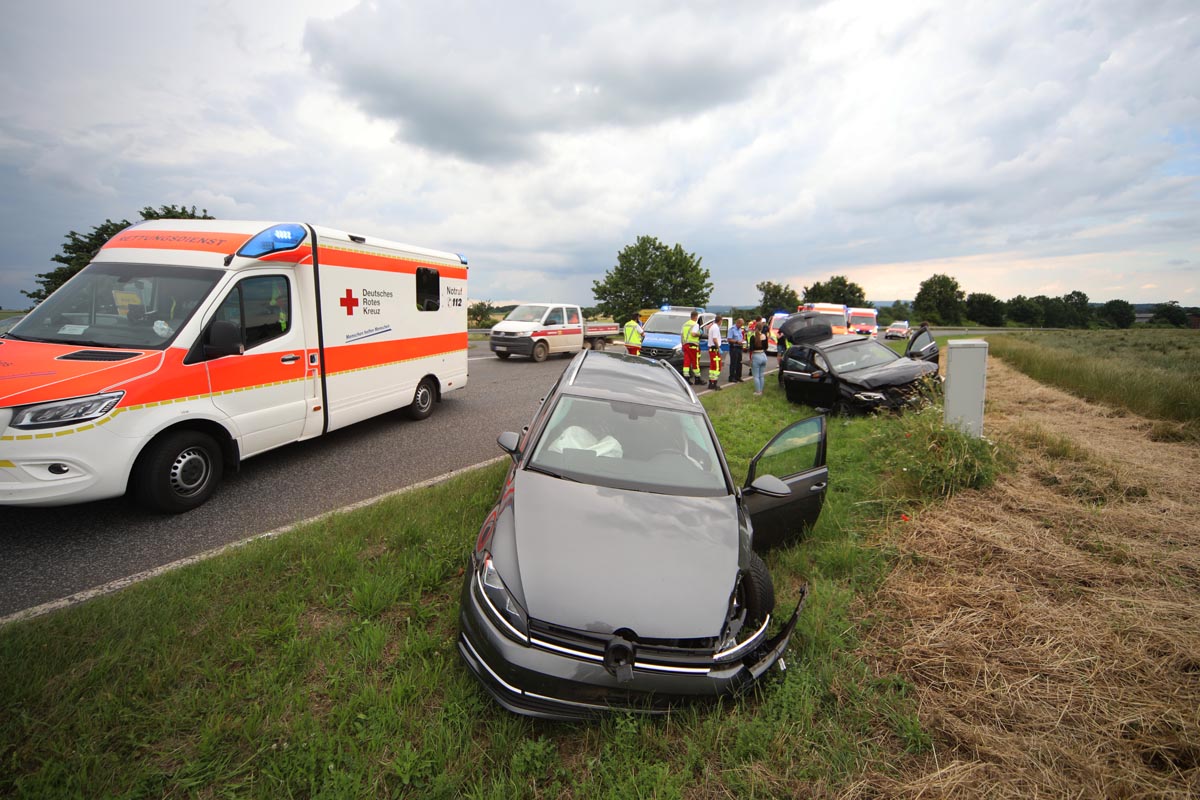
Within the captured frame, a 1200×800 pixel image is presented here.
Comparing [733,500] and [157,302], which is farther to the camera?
[157,302]

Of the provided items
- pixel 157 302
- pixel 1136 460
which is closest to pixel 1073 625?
pixel 1136 460

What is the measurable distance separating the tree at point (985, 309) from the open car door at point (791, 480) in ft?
374

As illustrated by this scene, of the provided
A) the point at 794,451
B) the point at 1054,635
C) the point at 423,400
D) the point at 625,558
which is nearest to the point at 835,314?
the point at 423,400

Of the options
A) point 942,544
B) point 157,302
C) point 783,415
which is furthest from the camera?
point 783,415

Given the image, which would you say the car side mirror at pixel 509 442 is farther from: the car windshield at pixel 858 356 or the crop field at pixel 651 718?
the car windshield at pixel 858 356

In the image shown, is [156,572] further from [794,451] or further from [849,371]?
[849,371]

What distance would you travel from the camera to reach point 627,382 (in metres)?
4.41

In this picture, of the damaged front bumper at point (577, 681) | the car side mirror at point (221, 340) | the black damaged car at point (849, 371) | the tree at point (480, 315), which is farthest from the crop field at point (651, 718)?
the tree at point (480, 315)

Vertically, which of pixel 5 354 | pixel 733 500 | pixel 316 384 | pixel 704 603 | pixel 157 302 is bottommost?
pixel 704 603

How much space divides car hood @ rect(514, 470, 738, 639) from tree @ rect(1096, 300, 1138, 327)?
10623cm

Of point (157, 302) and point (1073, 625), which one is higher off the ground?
point (157, 302)

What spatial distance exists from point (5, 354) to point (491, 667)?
15.6 feet

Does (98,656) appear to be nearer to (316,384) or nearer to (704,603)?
(704,603)

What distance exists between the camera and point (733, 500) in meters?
3.20
